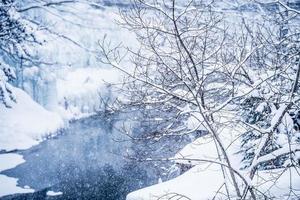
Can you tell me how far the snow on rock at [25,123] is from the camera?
2331 centimetres

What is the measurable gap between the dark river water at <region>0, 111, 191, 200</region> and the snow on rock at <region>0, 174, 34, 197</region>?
12.6 inches

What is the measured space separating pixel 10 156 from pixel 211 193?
17.6 m

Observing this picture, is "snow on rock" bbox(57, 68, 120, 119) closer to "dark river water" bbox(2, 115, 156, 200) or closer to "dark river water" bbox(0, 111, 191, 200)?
"dark river water" bbox(2, 115, 156, 200)

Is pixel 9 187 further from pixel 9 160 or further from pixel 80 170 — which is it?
pixel 9 160

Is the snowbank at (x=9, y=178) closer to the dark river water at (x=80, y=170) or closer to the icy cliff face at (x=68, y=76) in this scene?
the dark river water at (x=80, y=170)

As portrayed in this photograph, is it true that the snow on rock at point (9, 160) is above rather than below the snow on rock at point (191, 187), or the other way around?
above

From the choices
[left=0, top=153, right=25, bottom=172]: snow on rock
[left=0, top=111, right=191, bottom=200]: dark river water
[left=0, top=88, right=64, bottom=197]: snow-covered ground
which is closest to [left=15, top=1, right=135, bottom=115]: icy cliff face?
[left=0, top=88, right=64, bottom=197]: snow-covered ground

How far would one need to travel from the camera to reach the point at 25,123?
2505 cm

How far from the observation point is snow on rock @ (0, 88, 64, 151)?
23.3 metres

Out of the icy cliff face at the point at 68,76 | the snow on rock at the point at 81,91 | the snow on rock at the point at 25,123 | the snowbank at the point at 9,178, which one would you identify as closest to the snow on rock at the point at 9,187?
the snowbank at the point at 9,178

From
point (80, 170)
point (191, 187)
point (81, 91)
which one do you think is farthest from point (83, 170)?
point (81, 91)

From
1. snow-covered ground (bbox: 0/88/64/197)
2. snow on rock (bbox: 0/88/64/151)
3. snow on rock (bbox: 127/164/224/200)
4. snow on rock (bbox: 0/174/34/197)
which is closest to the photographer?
snow on rock (bbox: 127/164/224/200)

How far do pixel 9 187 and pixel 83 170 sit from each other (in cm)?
386

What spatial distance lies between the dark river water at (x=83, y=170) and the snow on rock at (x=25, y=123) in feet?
2.78
